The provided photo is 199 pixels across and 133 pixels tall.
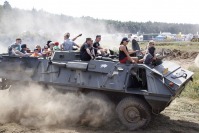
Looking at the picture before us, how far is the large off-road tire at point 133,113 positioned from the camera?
30.6 ft

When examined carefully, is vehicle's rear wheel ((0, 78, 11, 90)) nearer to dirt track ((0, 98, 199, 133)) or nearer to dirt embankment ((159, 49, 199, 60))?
dirt track ((0, 98, 199, 133))

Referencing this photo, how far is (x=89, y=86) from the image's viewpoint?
9.78 meters

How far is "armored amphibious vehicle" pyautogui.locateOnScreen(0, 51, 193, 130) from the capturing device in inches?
359

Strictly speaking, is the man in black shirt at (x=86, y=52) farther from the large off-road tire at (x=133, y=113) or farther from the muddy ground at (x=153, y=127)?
the muddy ground at (x=153, y=127)

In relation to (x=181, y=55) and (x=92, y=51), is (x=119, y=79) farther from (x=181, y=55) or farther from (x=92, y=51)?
(x=181, y=55)

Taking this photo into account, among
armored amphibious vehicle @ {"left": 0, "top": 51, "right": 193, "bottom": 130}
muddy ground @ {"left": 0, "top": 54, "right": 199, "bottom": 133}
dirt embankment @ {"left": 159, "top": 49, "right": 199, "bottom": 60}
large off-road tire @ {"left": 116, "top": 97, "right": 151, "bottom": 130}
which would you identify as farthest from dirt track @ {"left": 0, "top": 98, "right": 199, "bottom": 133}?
dirt embankment @ {"left": 159, "top": 49, "right": 199, "bottom": 60}

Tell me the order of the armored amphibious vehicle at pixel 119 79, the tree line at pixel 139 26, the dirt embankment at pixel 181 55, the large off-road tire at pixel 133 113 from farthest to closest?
1. the tree line at pixel 139 26
2. the dirt embankment at pixel 181 55
3. the large off-road tire at pixel 133 113
4. the armored amphibious vehicle at pixel 119 79

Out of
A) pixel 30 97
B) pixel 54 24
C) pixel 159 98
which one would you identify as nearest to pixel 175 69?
pixel 159 98

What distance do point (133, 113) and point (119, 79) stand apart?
954mm

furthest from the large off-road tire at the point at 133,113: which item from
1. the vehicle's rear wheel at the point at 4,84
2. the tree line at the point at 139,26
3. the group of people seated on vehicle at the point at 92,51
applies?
the tree line at the point at 139,26

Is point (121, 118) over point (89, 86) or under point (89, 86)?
under

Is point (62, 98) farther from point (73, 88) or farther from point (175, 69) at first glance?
point (175, 69)

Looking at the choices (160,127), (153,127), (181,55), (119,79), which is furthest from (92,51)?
(181,55)

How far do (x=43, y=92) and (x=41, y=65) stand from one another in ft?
2.62
